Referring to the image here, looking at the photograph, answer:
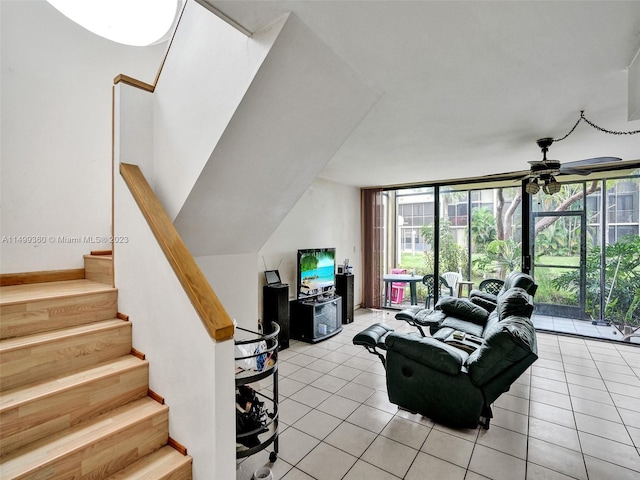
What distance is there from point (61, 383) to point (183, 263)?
84cm

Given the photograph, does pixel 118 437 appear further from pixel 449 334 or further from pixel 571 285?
pixel 571 285

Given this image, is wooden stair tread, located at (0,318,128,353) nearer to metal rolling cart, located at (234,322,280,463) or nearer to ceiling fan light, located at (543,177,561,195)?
metal rolling cart, located at (234,322,280,463)

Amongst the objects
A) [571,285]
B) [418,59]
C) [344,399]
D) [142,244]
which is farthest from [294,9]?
[571,285]

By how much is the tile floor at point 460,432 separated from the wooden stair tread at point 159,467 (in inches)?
27.8

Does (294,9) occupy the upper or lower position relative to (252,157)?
upper

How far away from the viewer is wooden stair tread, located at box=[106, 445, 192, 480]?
1392mm

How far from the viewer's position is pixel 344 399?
116 inches

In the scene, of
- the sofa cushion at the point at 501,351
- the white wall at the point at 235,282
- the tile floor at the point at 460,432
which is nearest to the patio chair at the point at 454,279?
the tile floor at the point at 460,432

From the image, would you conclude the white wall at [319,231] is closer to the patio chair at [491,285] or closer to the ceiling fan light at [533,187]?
Result: the patio chair at [491,285]

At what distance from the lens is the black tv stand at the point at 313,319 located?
4.52 metres

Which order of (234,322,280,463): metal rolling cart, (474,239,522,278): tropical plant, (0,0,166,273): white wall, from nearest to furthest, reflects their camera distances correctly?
(234,322,280,463): metal rolling cart, (0,0,166,273): white wall, (474,239,522,278): tropical plant

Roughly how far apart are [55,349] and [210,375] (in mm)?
939

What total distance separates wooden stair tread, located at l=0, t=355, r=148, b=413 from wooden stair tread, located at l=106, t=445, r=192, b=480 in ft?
1.51

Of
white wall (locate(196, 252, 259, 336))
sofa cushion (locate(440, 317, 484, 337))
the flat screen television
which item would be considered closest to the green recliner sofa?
sofa cushion (locate(440, 317, 484, 337))
